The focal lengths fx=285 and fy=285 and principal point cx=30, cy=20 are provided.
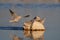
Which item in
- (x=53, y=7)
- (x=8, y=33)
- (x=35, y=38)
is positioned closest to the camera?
(x=35, y=38)

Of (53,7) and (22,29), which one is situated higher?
(22,29)

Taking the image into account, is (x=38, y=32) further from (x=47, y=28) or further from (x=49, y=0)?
(x=49, y=0)

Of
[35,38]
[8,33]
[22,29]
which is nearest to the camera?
[35,38]

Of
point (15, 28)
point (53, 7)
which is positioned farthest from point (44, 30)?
point (53, 7)

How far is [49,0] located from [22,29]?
4.04 metres

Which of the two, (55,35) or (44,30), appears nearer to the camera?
(55,35)

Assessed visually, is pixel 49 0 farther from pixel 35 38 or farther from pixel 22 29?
pixel 35 38

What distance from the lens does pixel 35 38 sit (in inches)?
138

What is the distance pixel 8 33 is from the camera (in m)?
3.84

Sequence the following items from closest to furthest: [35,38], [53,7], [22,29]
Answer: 1. [35,38]
2. [22,29]
3. [53,7]

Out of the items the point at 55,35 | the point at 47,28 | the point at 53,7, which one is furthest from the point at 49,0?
the point at 55,35

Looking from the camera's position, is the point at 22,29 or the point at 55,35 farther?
the point at 22,29

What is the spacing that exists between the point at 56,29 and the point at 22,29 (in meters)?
0.49

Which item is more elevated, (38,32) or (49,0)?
(38,32)
